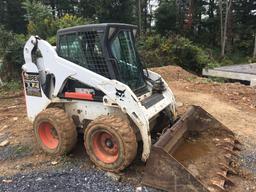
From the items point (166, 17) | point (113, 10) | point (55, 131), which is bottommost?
point (55, 131)

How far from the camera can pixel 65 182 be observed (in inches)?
149

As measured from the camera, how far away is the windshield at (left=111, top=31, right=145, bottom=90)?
4172 mm

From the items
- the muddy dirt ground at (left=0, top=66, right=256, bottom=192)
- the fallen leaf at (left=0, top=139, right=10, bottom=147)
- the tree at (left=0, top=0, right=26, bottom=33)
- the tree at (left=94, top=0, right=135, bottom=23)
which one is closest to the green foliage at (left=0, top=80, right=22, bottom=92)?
the muddy dirt ground at (left=0, top=66, right=256, bottom=192)

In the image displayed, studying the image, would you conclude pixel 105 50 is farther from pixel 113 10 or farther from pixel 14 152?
pixel 113 10

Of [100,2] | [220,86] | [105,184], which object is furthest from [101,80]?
[100,2]

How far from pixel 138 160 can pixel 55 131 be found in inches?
49.8

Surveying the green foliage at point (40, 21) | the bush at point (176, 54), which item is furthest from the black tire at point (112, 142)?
the bush at point (176, 54)

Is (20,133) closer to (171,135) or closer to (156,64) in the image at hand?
(171,135)

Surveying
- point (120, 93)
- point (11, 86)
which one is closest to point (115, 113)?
point (120, 93)

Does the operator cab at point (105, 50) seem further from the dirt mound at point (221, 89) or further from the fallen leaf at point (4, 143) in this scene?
the dirt mound at point (221, 89)

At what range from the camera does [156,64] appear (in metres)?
12.5

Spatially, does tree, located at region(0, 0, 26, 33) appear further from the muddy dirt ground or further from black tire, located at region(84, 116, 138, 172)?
black tire, located at region(84, 116, 138, 172)

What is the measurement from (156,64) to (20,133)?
7.92 metres

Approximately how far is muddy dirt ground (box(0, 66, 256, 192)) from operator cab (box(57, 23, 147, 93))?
4.09ft
